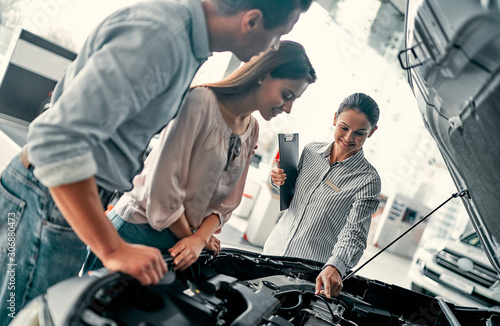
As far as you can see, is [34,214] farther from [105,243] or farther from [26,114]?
[26,114]

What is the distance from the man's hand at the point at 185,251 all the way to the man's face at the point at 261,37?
42 centimetres

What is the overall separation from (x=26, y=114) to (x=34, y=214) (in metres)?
4.01

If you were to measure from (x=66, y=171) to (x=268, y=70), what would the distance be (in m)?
0.42

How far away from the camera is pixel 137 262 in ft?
1.93

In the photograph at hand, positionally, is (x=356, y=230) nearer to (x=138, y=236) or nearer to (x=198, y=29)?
(x=138, y=236)

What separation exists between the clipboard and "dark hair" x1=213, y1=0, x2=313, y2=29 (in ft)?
1.89

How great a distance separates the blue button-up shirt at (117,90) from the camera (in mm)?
492

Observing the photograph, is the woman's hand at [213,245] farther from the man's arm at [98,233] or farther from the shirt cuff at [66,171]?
the shirt cuff at [66,171]

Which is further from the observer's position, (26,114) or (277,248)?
(26,114)

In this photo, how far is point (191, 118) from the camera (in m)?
0.69

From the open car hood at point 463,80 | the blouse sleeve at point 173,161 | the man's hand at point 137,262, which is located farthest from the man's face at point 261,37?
the man's hand at point 137,262

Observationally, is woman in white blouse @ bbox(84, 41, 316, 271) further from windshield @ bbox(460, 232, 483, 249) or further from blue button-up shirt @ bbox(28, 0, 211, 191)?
windshield @ bbox(460, 232, 483, 249)

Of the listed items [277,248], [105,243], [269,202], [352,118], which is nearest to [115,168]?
[105,243]

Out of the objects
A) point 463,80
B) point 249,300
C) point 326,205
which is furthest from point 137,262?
point 326,205
